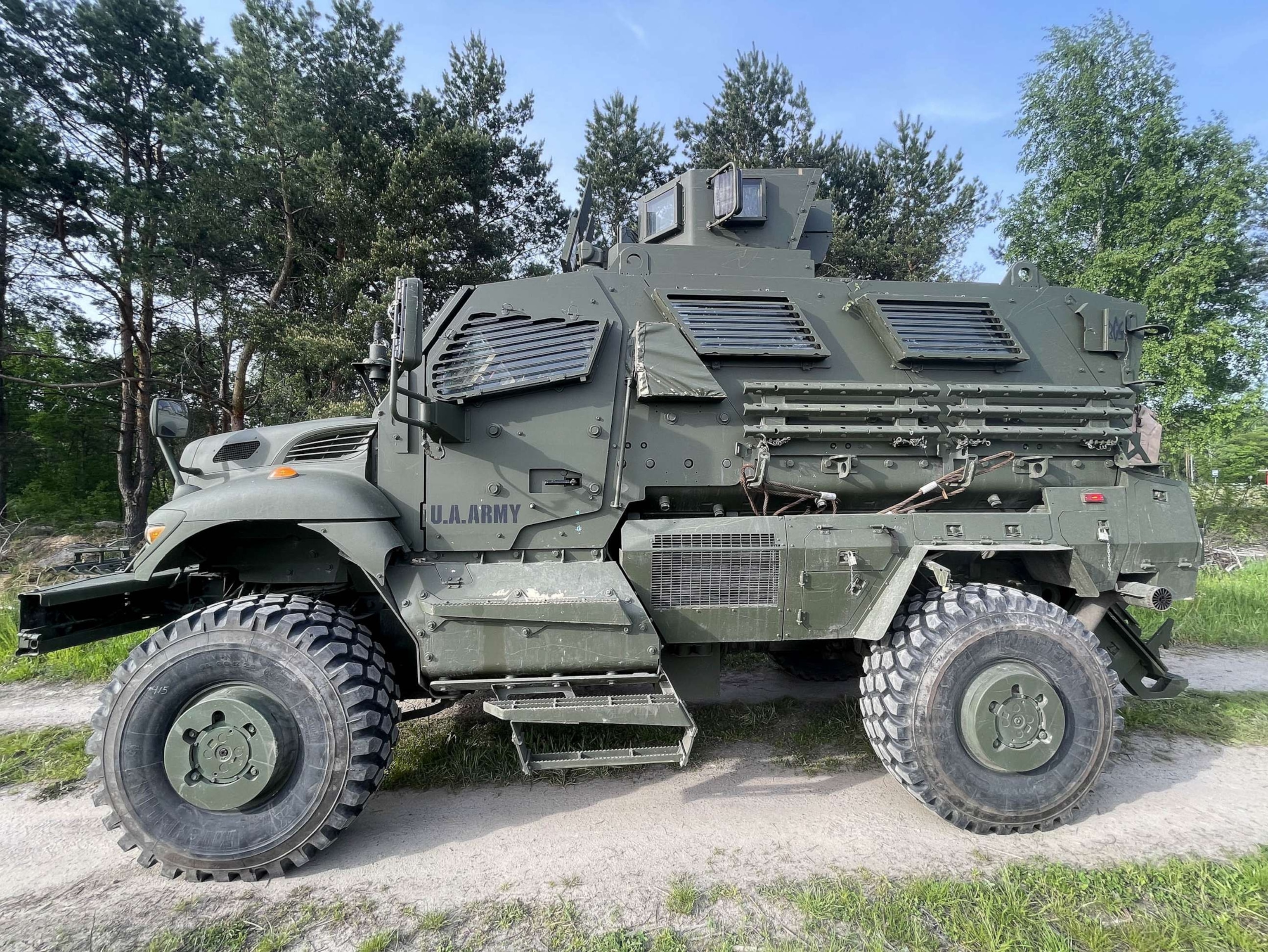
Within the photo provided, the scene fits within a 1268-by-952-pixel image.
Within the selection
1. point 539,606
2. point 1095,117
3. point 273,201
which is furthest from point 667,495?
point 1095,117

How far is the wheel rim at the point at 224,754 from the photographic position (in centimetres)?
303

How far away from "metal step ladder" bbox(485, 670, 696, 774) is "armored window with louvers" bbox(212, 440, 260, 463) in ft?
7.40

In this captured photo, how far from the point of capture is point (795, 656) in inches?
216

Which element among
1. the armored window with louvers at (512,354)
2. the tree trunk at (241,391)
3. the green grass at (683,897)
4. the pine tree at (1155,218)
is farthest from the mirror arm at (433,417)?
the pine tree at (1155,218)

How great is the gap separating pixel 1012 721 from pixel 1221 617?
6854mm

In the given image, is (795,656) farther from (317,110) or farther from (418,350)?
(317,110)

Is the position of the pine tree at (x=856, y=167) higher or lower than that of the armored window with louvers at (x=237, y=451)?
higher

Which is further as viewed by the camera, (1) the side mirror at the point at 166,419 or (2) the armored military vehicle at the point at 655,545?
(1) the side mirror at the point at 166,419

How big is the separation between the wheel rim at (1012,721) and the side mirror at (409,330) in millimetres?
3385

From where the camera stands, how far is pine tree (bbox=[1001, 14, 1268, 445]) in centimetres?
1582

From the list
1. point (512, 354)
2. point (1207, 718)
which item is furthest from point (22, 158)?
point (1207, 718)

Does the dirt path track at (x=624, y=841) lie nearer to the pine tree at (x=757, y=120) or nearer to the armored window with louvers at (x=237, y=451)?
the armored window with louvers at (x=237, y=451)

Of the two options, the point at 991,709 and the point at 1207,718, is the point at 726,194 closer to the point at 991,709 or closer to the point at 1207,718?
the point at 991,709

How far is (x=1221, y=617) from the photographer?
7.67 metres
